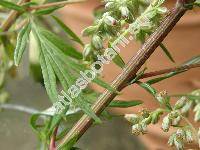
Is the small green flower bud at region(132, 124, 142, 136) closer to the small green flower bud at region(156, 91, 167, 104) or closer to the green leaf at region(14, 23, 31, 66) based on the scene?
the small green flower bud at region(156, 91, 167, 104)

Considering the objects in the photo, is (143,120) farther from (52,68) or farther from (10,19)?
(10,19)

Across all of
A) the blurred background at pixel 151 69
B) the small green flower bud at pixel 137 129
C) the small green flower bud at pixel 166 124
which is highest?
the small green flower bud at pixel 166 124

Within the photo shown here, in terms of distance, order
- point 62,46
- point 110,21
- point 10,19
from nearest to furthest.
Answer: point 110,21, point 62,46, point 10,19

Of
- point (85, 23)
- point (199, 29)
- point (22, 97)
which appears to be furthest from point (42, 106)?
point (199, 29)

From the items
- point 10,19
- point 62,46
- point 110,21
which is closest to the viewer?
point 110,21

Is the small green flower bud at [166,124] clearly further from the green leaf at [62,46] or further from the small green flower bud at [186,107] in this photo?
the green leaf at [62,46]

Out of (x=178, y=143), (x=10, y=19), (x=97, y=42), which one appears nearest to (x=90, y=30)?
(x=97, y=42)

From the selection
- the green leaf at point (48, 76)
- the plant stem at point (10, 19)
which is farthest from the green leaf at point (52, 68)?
the plant stem at point (10, 19)

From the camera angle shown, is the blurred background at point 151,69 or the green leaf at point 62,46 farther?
the blurred background at point 151,69
